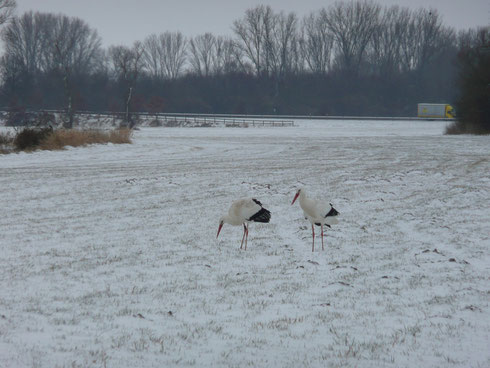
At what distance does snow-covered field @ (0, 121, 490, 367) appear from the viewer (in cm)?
519

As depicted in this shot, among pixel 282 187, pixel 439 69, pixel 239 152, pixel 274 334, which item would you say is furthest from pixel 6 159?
pixel 439 69

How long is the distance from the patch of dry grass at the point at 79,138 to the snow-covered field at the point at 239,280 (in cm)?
1539

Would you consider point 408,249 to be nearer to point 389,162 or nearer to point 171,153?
point 389,162

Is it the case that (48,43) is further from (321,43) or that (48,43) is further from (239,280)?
(239,280)

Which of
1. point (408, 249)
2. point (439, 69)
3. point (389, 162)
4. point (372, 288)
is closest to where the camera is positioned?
point (372, 288)

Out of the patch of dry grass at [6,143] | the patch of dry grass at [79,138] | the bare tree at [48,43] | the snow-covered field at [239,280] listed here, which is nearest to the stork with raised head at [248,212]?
the snow-covered field at [239,280]

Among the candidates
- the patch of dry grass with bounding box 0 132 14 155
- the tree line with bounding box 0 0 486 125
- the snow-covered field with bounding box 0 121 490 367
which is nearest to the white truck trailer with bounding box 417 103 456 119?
the tree line with bounding box 0 0 486 125

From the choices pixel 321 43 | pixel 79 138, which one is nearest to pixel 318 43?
pixel 321 43

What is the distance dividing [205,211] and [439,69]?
98970mm

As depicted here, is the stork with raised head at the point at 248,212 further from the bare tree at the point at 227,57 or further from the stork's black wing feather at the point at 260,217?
the bare tree at the point at 227,57

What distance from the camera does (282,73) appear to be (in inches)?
4094

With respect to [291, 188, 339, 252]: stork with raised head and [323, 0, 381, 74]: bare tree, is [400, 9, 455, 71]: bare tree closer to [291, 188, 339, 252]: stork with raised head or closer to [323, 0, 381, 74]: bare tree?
[323, 0, 381, 74]: bare tree

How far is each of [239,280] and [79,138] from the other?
91.9ft

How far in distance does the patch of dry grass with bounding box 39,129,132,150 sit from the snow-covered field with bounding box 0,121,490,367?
15389mm
